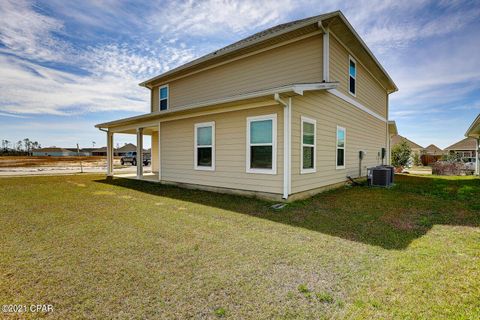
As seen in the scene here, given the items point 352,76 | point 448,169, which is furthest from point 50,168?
point 448,169

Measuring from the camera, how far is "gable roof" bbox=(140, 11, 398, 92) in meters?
7.38

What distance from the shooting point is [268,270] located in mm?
2852

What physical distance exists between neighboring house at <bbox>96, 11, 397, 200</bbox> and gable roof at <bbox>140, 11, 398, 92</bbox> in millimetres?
39

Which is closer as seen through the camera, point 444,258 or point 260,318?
point 260,318

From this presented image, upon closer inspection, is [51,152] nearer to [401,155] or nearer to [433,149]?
[401,155]

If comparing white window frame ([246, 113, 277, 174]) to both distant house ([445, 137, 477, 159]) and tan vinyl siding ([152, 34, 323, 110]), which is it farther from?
distant house ([445, 137, 477, 159])

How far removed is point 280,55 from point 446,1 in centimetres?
706

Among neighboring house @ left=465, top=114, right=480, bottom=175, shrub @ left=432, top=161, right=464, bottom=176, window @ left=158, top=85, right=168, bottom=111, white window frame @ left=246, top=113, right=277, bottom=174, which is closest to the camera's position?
white window frame @ left=246, top=113, right=277, bottom=174

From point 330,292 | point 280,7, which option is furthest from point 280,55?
point 330,292

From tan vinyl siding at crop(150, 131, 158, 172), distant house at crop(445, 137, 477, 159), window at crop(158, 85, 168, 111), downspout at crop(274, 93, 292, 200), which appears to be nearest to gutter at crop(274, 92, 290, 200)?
downspout at crop(274, 93, 292, 200)

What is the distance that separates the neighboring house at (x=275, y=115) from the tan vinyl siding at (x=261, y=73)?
3cm

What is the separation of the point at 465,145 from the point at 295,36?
40576 mm

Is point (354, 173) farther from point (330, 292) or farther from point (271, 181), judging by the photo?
point (330, 292)

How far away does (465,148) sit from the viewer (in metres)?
34.1
